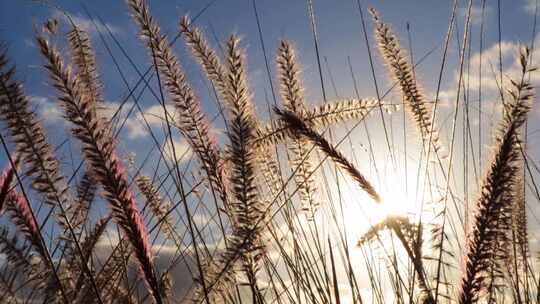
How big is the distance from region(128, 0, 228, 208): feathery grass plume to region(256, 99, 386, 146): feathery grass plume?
19 cm

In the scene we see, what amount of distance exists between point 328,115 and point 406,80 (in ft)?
2.34

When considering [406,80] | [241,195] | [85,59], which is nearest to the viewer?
[241,195]

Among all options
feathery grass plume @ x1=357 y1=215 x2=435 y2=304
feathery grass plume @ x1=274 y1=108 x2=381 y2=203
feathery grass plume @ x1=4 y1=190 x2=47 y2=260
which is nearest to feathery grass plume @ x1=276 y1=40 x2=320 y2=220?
feathery grass plume @ x1=357 y1=215 x2=435 y2=304

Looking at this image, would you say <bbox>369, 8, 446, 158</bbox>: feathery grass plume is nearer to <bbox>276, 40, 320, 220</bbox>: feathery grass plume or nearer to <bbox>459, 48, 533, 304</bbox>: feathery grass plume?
<bbox>276, 40, 320, 220</bbox>: feathery grass plume

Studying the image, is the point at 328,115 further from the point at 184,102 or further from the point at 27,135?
the point at 27,135

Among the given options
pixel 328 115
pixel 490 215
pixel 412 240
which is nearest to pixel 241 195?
pixel 412 240

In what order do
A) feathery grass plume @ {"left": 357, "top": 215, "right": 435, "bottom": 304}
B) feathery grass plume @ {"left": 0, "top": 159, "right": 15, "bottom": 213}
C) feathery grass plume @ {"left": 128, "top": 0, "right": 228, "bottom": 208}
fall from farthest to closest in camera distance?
feathery grass plume @ {"left": 128, "top": 0, "right": 228, "bottom": 208} < feathery grass plume @ {"left": 357, "top": 215, "right": 435, "bottom": 304} < feathery grass plume @ {"left": 0, "top": 159, "right": 15, "bottom": 213}

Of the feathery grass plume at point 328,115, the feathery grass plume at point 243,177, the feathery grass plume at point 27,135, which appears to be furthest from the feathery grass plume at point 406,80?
the feathery grass plume at point 27,135

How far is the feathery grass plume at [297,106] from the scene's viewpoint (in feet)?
7.93

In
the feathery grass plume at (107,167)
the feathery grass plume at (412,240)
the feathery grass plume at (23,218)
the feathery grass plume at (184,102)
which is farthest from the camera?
the feathery grass plume at (184,102)

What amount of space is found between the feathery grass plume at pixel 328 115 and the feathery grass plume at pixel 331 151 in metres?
0.51

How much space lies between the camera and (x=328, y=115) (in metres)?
2.30

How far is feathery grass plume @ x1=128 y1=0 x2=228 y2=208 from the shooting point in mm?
2107

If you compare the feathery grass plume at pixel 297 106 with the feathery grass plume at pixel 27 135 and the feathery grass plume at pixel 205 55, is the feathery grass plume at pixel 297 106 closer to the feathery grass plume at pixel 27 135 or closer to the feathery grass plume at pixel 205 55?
the feathery grass plume at pixel 205 55
